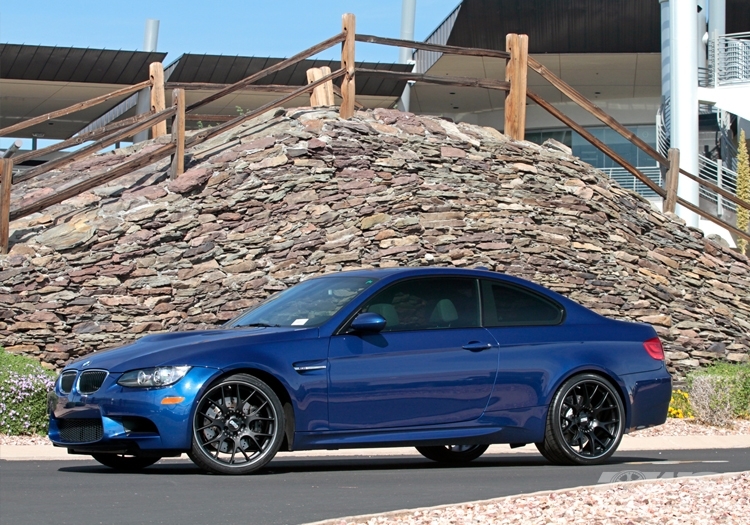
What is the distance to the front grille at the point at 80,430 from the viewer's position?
25.6 ft

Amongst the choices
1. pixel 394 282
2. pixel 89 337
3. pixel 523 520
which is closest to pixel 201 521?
pixel 523 520

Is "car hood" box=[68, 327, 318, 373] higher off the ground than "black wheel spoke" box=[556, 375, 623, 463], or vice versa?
"car hood" box=[68, 327, 318, 373]

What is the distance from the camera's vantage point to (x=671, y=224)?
17766 mm

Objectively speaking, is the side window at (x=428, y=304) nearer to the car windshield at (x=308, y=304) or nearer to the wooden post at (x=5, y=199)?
the car windshield at (x=308, y=304)

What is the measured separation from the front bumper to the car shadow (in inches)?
16.8

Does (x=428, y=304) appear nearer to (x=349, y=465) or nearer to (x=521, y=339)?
(x=521, y=339)

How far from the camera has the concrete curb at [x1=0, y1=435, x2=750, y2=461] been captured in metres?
9.55

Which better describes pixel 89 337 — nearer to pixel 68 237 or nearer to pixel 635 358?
pixel 68 237

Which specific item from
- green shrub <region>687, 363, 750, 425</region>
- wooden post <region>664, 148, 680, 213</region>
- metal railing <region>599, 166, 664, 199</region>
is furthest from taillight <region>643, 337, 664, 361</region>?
metal railing <region>599, 166, 664, 199</region>

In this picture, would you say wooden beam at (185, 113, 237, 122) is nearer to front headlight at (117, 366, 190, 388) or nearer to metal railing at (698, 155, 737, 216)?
front headlight at (117, 366, 190, 388)

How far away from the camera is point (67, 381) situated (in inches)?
323

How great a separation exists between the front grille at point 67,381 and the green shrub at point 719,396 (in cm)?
792

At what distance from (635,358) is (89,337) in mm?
6998

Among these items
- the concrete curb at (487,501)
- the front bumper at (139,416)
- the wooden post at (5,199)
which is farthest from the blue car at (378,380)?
the wooden post at (5,199)
